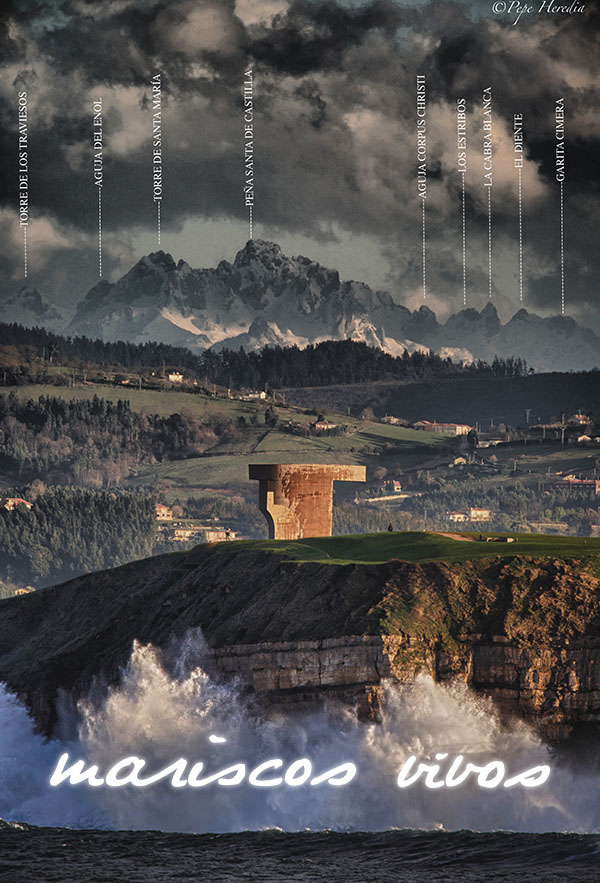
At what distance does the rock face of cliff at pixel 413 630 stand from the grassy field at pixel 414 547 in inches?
60.6

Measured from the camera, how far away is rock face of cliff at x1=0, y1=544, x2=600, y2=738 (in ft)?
207

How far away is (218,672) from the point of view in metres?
68.4

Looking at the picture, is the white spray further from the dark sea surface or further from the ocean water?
the dark sea surface

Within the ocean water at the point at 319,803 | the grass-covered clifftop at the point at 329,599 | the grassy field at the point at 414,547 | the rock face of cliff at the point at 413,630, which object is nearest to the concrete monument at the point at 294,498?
the grassy field at the point at 414,547

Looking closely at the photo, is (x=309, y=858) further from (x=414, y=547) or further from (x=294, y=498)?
(x=294, y=498)

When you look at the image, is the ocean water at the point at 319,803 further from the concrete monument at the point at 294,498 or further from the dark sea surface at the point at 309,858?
the concrete monument at the point at 294,498

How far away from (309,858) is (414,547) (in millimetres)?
20521

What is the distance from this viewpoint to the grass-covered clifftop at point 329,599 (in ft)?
213

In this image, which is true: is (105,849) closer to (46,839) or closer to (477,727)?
(46,839)

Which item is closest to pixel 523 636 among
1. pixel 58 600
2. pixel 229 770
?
pixel 229 770

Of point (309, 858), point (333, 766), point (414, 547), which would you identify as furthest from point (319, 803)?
point (414, 547)

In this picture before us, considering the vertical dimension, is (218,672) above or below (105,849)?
above

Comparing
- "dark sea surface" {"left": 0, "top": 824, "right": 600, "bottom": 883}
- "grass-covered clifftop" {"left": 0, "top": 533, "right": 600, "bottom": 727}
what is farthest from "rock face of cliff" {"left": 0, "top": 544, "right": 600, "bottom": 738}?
"dark sea surface" {"left": 0, "top": 824, "right": 600, "bottom": 883}

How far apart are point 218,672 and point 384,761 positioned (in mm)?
9810
